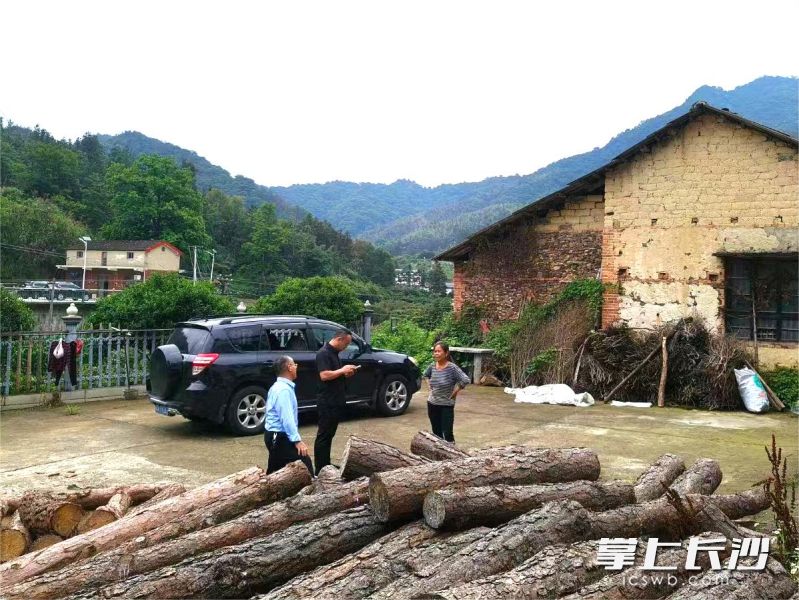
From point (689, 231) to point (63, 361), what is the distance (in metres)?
12.8

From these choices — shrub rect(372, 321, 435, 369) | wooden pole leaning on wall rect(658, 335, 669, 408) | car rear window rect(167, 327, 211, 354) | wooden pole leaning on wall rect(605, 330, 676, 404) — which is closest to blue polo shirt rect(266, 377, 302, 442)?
car rear window rect(167, 327, 211, 354)

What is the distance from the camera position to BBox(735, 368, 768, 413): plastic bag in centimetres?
1348

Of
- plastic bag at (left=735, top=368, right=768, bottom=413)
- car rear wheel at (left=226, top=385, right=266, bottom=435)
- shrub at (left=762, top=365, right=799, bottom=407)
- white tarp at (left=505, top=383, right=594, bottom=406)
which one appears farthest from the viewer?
white tarp at (left=505, top=383, right=594, bottom=406)

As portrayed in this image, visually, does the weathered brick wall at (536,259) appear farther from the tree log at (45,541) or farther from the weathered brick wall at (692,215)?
the tree log at (45,541)

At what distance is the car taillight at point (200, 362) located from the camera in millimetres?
9992

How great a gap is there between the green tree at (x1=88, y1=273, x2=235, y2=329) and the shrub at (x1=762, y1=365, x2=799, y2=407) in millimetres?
11297

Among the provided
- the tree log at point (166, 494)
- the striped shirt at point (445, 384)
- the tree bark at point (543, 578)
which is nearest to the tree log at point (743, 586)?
the tree bark at point (543, 578)

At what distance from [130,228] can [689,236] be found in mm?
78073

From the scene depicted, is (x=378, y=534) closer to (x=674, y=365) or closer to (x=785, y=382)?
(x=674, y=365)

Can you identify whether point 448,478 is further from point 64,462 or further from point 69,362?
point 69,362

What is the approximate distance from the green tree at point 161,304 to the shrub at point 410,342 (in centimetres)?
514

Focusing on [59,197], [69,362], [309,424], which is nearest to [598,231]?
[309,424]

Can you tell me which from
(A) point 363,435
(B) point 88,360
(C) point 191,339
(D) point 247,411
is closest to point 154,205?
(B) point 88,360

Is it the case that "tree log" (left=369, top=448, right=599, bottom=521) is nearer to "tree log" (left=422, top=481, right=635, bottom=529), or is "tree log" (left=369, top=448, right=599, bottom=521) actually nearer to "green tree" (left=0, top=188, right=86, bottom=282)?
"tree log" (left=422, top=481, right=635, bottom=529)
